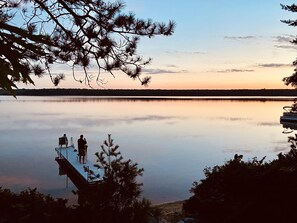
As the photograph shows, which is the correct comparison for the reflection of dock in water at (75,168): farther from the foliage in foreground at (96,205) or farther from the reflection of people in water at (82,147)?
the foliage in foreground at (96,205)

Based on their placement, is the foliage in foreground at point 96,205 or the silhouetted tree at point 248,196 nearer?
the foliage in foreground at point 96,205

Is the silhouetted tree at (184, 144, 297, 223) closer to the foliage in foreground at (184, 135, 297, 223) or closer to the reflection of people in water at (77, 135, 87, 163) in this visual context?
the foliage in foreground at (184, 135, 297, 223)

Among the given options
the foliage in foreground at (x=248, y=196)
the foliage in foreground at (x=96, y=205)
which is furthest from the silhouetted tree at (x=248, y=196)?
the foliage in foreground at (x=96, y=205)

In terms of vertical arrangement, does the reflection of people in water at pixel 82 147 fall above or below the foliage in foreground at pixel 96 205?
below

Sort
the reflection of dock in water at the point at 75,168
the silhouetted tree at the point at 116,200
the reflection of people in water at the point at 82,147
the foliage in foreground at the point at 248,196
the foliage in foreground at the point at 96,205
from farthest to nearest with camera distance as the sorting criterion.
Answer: the reflection of people in water at the point at 82,147, the reflection of dock in water at the point at 75,168, the silhouetted tree at the point at 116,200, the foliage in foreground at the point at 248,196, the foliage in foreground at the point at 96,205

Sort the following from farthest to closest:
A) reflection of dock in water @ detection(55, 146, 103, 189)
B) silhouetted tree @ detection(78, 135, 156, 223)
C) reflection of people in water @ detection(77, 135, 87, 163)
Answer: reflection of people in water @ detection(77, 135, 87, 163), reflection of dock in water @ detection(55, 146, 103, 189), silhouetted tree @ detection(78, 135, 156, 223)

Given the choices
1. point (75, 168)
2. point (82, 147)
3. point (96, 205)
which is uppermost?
point (96, 205)

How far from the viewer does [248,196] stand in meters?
6.50

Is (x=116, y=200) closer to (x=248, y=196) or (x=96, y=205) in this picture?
(x=96, y=205)

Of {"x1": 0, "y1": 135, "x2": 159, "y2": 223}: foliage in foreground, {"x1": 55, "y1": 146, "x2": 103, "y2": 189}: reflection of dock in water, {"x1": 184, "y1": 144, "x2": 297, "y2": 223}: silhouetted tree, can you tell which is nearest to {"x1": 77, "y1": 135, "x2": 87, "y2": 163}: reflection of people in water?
{"x1": 55, "y1": 146, "x2": 103, "y2": 189}: reflection of dock in water

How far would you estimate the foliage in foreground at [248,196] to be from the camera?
6.18m

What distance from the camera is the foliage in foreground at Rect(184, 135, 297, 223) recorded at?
20.3 ft

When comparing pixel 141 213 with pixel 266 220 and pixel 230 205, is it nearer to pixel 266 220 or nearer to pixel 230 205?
pixel 230 205

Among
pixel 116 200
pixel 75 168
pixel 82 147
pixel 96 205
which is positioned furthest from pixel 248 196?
pixel 82 147
